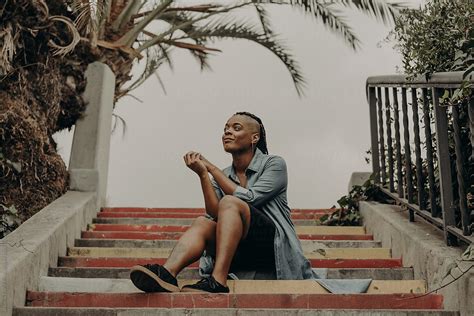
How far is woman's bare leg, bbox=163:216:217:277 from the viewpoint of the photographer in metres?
3.49

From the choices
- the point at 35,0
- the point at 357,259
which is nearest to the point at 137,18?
the point at 35,0

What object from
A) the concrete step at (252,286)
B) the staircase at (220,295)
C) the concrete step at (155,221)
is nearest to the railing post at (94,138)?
the concrete step at (155,221)

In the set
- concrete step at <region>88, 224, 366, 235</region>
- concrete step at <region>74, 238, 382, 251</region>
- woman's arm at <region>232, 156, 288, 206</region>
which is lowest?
concrete step at <region>74, 238, 382, 251</region>

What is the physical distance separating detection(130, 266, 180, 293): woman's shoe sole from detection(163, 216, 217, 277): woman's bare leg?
0.12 meters

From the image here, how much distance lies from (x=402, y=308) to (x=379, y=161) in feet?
9.01

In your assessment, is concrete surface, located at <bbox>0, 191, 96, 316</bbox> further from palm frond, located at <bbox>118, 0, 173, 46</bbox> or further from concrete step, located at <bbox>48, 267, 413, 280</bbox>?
palm frond, located at <bbox>118, 0, 173, 46</bbox>

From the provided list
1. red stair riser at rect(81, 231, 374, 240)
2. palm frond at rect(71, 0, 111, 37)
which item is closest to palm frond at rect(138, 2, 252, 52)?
palm frond at rect(71, 0, 111, 37)

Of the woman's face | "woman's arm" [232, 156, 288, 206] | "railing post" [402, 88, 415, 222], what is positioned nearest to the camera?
"woman's arm" [232, 156, 288, 206]

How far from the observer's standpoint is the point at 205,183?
148 inches

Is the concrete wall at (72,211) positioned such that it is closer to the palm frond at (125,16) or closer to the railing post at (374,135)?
the palm frond at (125,16)

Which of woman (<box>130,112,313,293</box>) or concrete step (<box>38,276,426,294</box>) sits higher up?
woman (<box>130,112,313,293</box>)

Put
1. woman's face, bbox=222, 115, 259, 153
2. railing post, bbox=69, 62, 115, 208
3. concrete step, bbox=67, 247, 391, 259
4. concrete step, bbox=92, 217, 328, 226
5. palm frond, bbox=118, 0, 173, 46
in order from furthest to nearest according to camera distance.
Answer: palm frond, bbox=118, 0, 173, 46, railing post, bbox=69, 62, 115, 208, concrete step, bbox=92, 217, 328, 226, concrete step, bbox=67, 247, 391, 259, woman's face, bbox=222, 115, 259, 153

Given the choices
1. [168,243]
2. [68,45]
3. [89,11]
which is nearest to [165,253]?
[168,243]

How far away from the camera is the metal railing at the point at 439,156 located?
3.53 m
